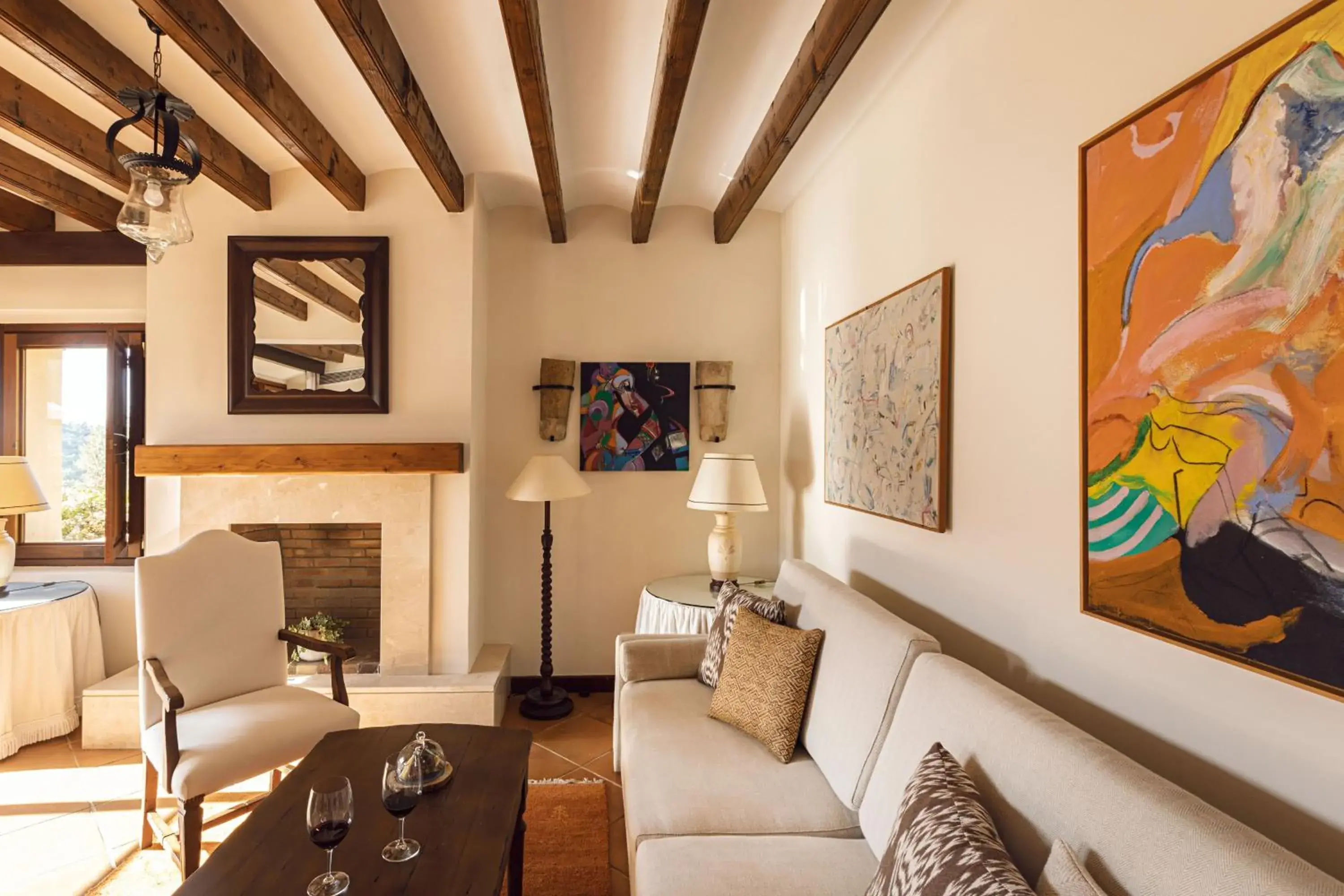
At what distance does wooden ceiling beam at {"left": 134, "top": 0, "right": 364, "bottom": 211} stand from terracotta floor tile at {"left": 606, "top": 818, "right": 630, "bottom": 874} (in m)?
2.74

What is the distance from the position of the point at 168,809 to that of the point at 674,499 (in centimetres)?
255

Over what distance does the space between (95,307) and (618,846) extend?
3.76m

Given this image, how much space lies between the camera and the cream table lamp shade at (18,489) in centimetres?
300

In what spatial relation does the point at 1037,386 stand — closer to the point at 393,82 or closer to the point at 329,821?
the point at 329,821

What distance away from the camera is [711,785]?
1785mm

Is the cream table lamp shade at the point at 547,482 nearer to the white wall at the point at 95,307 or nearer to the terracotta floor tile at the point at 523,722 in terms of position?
the terracotta floor tile at the point at 523,722

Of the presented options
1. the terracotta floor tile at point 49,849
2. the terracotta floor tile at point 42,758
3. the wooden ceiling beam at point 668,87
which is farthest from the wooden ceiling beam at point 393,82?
the terracotta floor tile at point 42,758

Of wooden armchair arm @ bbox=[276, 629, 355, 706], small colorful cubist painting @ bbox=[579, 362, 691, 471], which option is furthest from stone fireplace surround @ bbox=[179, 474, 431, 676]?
small colorful cubist painting @ bbox=[579, 362, 691, 471]

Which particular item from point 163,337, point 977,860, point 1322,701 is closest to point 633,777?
point 977,860

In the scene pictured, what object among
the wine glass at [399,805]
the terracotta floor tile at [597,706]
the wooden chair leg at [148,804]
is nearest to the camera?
the wine glass at [399,805]

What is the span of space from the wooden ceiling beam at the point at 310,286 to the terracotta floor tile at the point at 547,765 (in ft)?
7.31

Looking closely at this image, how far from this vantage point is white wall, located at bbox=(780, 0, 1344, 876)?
1.05m

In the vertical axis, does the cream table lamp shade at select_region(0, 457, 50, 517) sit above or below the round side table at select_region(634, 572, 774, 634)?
above

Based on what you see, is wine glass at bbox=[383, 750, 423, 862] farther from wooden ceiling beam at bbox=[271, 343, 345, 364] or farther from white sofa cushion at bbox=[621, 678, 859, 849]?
wooden ceiling beam at bbox=[271, 343, 345, 364]
